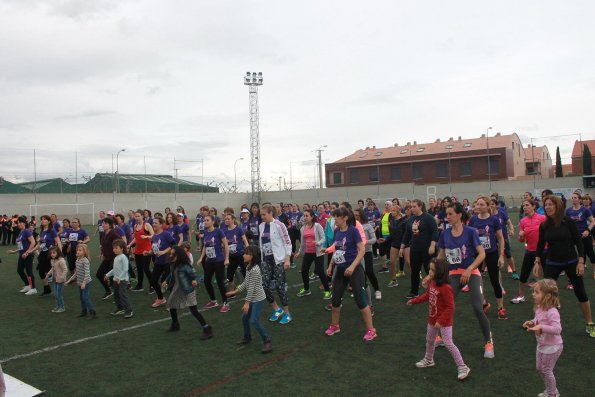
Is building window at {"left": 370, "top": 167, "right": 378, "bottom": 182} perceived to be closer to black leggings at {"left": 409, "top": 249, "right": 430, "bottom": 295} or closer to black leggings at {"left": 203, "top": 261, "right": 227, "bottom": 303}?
black leggings at {"left": 409, "top": 249, "right": 430, "bottom": 295}

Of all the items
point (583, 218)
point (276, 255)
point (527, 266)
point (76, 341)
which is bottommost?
point (76, 341)

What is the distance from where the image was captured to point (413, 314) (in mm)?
7887

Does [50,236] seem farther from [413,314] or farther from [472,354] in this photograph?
[472,354]

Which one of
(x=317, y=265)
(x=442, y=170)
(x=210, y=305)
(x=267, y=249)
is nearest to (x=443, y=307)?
(x=267, y=249)

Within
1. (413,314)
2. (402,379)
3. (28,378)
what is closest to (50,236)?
(28,378)

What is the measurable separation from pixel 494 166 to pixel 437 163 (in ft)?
21.4

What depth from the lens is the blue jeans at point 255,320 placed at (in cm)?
630

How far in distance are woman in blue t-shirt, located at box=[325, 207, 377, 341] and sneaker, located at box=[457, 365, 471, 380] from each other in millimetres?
1670

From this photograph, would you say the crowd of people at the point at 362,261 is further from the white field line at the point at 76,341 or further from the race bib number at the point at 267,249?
the white field line at the point at 76,341

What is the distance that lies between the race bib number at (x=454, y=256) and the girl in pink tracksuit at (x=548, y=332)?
1442mm

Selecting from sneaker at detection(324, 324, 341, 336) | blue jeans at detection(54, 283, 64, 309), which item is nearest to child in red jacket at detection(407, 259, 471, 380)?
sneaker at detection(324, 324, 341, 336)

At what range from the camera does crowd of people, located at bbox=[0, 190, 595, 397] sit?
5262mm

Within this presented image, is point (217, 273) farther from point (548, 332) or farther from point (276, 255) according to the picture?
point (548, 332)

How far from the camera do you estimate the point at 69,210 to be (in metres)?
37.8
